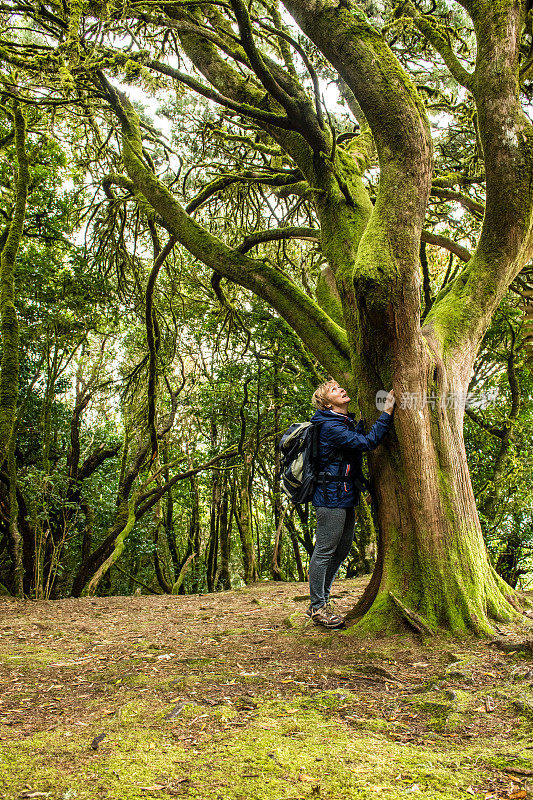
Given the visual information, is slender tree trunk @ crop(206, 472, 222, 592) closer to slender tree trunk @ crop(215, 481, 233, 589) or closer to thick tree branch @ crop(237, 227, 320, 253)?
slender tree trunk @ crop(215, 481, 233, 589)

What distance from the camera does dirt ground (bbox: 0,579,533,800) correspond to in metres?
1.81

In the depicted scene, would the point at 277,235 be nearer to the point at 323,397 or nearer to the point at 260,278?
the point at 260,278

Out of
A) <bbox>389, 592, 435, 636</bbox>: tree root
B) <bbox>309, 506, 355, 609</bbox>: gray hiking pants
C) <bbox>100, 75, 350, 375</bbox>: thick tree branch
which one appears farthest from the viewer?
<bbox>100, 75, 350, 375</bbox>: thick tree branch

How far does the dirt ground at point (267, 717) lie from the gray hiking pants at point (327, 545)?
1.04 feet

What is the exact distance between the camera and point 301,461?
4.15 m

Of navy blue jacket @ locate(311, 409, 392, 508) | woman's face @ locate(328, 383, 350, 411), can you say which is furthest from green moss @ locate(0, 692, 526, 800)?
woman's face @ locate(328, 383, 350, 411)

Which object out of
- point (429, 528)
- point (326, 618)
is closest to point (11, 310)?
point (326, 618)

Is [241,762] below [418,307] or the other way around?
below

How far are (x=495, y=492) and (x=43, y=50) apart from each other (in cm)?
798

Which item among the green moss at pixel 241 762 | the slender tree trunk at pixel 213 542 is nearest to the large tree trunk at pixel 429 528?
the green moss at pixel 241 762

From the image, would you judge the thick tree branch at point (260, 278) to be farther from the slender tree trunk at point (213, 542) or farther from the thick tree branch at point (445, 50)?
the slender tree trunk at point (213, 542)

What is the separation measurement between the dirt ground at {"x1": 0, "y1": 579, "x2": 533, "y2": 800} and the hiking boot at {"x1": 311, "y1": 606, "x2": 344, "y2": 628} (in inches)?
3.2

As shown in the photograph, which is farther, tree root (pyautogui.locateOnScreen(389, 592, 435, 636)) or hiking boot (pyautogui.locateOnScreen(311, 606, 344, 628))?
hiking boot (pyautogui.locateOnScreen(311, 606, 344, 628))

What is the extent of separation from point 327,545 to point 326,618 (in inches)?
20.4
